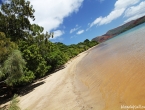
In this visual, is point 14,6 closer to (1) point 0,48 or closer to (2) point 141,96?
(1) point 0,48

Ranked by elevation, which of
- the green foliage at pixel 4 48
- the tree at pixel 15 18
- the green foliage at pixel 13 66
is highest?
the tree at pixel 15 18

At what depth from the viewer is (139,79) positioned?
9.12 m

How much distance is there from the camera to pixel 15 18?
62.5 feet

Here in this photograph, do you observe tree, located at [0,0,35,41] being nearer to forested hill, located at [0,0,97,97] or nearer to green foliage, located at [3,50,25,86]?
forested hill, located at [0,0,97,97]

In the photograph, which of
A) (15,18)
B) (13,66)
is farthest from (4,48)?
(15,18)

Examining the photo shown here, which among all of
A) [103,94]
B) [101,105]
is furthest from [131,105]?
[103,94]

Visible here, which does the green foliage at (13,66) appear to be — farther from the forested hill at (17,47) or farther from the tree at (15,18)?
the tree at (15,18)

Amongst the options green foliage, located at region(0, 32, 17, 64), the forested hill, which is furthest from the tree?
green foliage, located at region(0, 32, 17, 64)

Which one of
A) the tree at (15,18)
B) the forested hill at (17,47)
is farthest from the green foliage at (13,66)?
the tree at (15,18)

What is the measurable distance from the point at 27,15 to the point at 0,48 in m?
8.14

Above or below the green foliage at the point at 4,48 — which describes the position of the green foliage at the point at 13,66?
below

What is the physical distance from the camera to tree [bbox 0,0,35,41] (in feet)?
60.3

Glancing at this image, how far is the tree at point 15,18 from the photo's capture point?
1839 cm

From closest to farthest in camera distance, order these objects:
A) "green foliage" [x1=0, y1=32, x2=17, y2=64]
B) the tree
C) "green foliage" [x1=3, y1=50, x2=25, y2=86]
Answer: "green foliage" [x1=0, y1=32, x2=17, y2=64], "green foliage" [x1=3, y1=50, x2=25, y2=86], the tree
